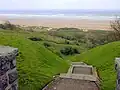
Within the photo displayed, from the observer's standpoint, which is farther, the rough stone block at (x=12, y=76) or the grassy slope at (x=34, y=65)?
the grassy slope at (x=34, y=65)

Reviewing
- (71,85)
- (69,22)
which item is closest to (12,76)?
(71,85)

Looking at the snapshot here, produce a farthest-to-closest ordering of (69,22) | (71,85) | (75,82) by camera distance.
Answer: (69,22)
(75,82)
(71,85)

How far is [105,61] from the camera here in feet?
43.4

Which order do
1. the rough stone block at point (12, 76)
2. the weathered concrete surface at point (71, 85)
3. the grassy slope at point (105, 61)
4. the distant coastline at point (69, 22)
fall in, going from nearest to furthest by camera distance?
the rough stone block at point (12, 76) → the weathered concrete surface at point (71, 85) → the grassy slope at point (105, 61) → the distant coastline at point (69, 22)

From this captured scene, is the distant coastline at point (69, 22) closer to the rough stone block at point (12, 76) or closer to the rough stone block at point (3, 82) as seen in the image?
the rough stone block at point (12, 76)

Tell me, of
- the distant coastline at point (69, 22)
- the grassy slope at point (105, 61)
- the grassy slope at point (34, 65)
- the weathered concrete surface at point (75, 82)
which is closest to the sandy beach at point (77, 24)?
the distant coastline at point (69, 22)

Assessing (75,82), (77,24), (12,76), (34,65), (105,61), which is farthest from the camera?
(77,24)

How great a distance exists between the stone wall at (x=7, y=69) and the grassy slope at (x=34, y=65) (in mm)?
3564

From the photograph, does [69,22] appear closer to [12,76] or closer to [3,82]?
[12,76]

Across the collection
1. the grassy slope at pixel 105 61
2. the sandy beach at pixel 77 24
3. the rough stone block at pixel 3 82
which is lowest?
the sandy beach at pixel 77 24

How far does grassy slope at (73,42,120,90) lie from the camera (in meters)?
10.6

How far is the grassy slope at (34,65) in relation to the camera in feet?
30.7

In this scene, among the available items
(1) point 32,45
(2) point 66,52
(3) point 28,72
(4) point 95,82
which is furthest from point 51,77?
(2) point 66,52

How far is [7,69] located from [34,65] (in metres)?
5.98
